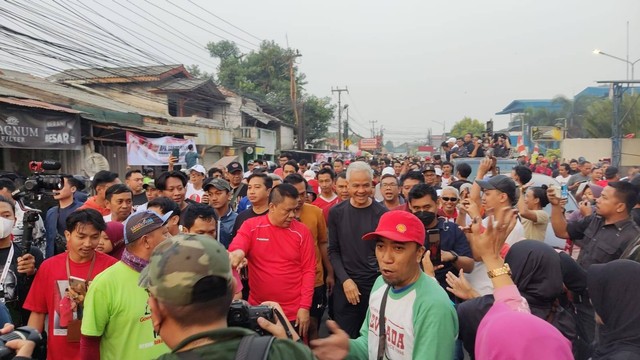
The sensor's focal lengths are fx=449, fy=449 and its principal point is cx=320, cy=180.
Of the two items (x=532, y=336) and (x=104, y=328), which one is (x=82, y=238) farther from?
(x=532, y=336)

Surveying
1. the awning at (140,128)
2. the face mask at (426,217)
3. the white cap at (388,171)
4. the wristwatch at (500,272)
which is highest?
the awning at (140,128)

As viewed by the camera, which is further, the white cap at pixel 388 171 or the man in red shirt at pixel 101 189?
the white cap at pixel 388 171

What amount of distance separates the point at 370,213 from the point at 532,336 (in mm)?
2590

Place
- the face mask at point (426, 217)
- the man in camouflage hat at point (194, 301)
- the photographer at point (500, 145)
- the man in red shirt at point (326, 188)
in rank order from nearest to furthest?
1. the man in camouflage hat at point (194, 301)
2. the face mask at point (426, 217)
3. the man in red shirt at point (326, 188)
4. the photographer at point (500, 145)

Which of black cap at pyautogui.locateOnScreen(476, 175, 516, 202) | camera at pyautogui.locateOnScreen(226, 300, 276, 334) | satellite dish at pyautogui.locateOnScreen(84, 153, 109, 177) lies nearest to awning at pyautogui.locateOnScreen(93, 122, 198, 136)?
satellite dish at pyautogui.locateOnScreen(84, 153, 109, 177)

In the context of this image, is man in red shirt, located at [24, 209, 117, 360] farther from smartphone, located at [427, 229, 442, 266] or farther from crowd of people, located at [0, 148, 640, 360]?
smartphone, located at [427, 229, 442, 266]

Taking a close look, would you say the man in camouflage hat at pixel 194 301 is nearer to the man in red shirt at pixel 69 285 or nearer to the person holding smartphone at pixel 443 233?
the man in red shirt at pixel 69 285

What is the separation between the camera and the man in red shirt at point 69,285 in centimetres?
290

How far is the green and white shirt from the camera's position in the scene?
2.12 meters

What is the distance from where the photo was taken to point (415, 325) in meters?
2.18

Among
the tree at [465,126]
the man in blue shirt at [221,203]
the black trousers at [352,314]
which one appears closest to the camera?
the black trousers at [352,314]

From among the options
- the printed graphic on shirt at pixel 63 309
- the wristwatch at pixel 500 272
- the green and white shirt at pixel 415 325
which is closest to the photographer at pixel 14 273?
the printed graphic on shirt at pixel 63 309

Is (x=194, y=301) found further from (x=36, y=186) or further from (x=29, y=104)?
(x=29, y=104)

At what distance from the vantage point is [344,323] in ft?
13.5
